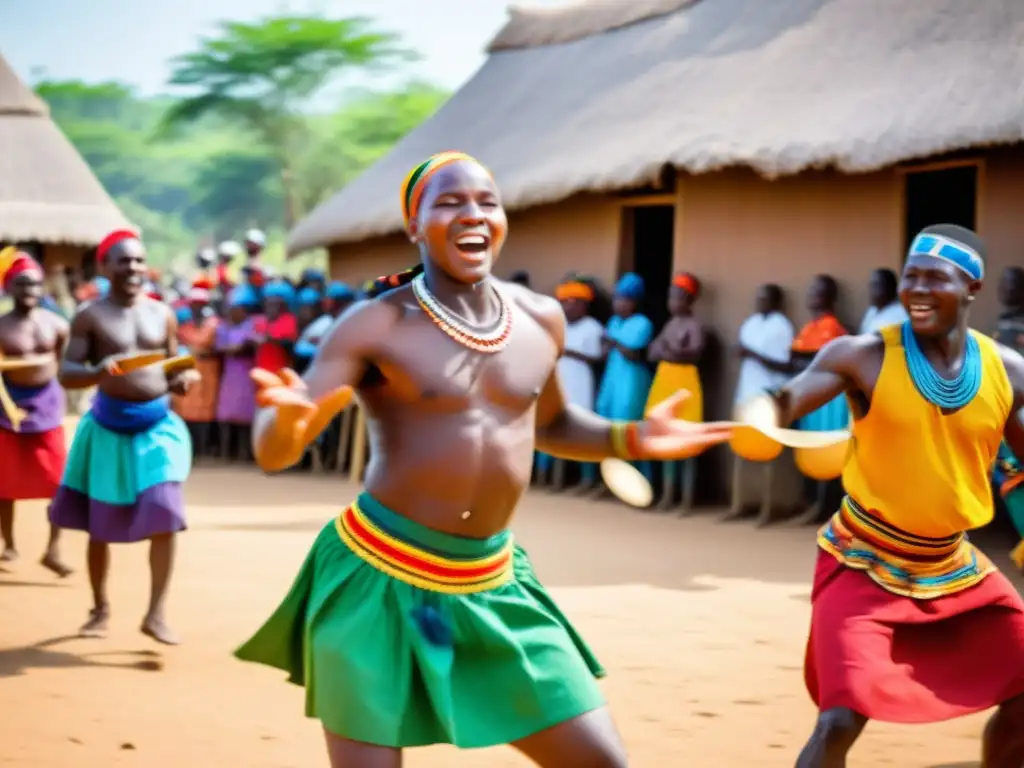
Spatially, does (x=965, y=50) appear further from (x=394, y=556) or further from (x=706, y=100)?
(x=394, y=556)

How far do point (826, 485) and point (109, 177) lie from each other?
54.5 m

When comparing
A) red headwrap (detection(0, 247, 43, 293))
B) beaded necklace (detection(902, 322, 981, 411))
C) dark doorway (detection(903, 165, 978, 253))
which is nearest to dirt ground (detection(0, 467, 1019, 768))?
beaded necklace (detection(902, 322, 981, 411))

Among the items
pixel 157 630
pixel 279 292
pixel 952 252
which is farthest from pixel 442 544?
pixel 279 292

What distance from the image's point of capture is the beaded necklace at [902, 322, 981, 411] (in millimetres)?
3992

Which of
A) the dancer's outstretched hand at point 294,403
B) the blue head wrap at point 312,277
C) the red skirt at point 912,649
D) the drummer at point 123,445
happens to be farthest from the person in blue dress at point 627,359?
the dancer's outstretched hand at point 294,403

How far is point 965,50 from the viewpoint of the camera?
33.5 feet

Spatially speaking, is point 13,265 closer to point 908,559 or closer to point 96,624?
point 96,624

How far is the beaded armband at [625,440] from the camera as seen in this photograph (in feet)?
11.5

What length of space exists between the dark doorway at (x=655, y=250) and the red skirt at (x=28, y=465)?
310 inches

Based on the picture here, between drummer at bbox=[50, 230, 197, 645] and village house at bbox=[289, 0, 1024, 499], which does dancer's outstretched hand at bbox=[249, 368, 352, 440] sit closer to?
drummer at bbox=[50, 230, 197, 645]

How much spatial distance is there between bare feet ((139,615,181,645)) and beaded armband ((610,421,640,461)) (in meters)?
3.23

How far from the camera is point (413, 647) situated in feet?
10.5

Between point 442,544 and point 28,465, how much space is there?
5323 mm

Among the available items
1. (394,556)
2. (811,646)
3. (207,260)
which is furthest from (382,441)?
(207,260)
